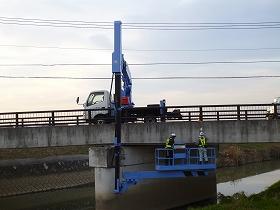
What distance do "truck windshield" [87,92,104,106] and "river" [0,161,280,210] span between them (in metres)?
6.77

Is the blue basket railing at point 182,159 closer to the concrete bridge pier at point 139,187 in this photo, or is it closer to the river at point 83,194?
the concrete bridge pier at point 139,187

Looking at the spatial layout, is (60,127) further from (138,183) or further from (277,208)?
(277,208)

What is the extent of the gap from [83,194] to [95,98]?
10102 millimetres

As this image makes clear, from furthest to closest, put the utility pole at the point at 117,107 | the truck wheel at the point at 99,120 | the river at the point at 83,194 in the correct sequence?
the river at the point at 83,194 < the truck wheel at the point at 99,120 < the utility pole at the point at 117,107

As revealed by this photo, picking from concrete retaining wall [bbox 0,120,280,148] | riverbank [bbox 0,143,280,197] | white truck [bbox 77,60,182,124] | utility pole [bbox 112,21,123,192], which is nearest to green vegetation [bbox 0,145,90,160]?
riverbank [bbox 0,143,280,197]

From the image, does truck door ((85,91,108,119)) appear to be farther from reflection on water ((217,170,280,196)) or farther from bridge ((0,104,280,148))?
reflection on water ((217,170,280,196))

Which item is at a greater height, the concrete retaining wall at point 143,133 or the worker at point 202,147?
the concrete retaining wall at point 143,133

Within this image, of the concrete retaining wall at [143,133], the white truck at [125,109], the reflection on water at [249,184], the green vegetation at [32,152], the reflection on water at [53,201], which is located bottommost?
the reflection on water at [53,201]

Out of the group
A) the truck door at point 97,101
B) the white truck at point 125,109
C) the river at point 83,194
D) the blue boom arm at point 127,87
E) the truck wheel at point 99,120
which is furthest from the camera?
the river at point 83,194

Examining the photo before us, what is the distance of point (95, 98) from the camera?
3123 cm

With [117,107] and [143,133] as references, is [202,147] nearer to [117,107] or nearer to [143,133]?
Result: [143,133]

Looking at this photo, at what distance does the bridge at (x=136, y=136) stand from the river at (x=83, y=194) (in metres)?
5.31

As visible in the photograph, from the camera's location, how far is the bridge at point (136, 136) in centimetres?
2508

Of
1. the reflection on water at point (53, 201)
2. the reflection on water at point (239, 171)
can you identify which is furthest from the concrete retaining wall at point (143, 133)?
the reflection on water at point (239, 171)
